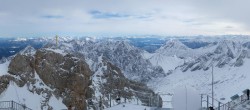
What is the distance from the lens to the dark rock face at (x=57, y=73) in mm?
130125

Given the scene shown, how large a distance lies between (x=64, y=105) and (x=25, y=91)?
44.4ft

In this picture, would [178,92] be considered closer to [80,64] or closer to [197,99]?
[197,99]

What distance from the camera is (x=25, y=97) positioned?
12288 centimetres

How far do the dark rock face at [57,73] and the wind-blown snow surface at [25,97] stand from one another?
1.96m

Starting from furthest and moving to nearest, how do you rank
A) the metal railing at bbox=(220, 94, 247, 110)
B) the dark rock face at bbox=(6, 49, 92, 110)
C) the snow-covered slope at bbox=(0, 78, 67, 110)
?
the dark rock face at bbox=(6, 49, 92, 110) → the snow-covered slope at bbox=(0, 78, 67, 110) → the metal railing at bbox=(220, 94, 247, 110)

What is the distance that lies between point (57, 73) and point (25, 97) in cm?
2339

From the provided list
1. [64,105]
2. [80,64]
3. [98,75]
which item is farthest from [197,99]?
[98,75]

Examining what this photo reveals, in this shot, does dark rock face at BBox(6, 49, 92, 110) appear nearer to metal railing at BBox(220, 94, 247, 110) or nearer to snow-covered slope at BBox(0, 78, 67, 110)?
snow-covered slope at BBox(0, 78, 67, 110)

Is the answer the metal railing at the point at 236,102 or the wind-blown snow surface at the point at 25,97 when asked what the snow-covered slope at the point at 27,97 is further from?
the metal railing at the point at 236,102

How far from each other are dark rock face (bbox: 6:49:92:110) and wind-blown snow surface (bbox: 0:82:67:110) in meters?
1.96

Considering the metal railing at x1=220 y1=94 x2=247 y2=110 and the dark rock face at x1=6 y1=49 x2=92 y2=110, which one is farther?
the dark rock face at x1=6 y1=49 x2=92 y2=110

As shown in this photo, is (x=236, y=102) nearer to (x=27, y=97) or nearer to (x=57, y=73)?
(x=27, y=97)

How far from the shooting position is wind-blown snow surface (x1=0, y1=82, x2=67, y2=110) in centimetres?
11597

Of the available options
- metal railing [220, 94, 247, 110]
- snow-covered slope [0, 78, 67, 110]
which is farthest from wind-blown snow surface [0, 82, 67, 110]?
metal railing [220, 94, 247, 110]
